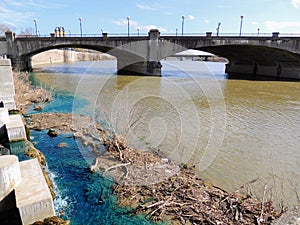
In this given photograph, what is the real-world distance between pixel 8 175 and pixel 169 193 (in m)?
3.44

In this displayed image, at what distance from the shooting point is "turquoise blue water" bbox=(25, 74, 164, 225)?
16.3ft

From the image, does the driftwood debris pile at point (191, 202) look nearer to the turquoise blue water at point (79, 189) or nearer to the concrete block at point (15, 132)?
the turquoise blue water at point (79, 189)

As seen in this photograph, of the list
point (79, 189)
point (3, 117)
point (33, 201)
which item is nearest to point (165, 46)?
point (3, 117)

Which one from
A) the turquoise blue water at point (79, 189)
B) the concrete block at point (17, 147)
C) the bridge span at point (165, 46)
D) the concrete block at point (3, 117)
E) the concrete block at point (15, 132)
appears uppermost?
the bridge span at point (165, 46)

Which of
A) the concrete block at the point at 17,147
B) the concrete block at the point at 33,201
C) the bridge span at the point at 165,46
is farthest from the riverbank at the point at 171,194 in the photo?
the bridge span at the point at 165,46

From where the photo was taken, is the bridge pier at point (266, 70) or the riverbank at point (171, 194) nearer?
the riverbank at point (171, 194)

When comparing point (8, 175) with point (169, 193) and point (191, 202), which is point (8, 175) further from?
point (191, 202)

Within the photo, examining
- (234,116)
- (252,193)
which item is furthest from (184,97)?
(252,193)

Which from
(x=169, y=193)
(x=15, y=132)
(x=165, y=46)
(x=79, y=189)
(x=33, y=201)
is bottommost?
(x=79, y=189)

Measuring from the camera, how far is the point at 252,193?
593cm

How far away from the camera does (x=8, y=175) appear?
4.46 meters

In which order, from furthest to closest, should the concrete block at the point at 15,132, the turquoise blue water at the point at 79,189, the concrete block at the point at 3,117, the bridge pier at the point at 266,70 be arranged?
the bridge pier at the point at 266,70 → the concrete block at the point at 3,117 → the concrete block at the point at 15,132 → the turquoise blue water at the point at 79,189

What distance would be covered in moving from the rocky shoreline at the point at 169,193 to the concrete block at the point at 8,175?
2.29 metres

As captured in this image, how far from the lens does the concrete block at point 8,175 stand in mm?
4395
